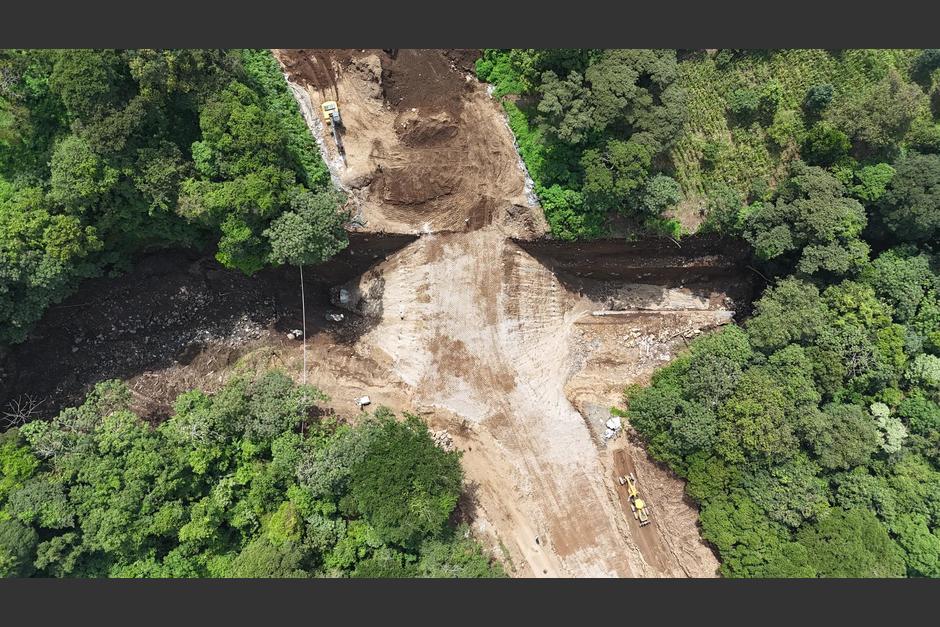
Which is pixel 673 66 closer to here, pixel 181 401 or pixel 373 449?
pixel 373 449

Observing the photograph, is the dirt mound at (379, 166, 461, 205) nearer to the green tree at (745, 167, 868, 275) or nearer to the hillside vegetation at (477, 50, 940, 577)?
the hillside vegetation at (477, 50, 940, 577)

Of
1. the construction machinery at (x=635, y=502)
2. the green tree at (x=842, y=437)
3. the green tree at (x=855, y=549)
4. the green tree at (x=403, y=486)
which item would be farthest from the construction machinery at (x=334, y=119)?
the green tree at (x=855, y=549)

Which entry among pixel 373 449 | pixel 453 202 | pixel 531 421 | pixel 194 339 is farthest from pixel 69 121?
pixel 531 421

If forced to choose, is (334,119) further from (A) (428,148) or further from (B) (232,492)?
(B) (232,492)

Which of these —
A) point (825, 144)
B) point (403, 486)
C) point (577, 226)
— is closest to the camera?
point (403, 486)

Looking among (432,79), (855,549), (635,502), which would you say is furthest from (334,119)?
(855,549)

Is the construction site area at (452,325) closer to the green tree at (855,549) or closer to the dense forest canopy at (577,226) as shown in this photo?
the dense forest canopy at (577,226)
